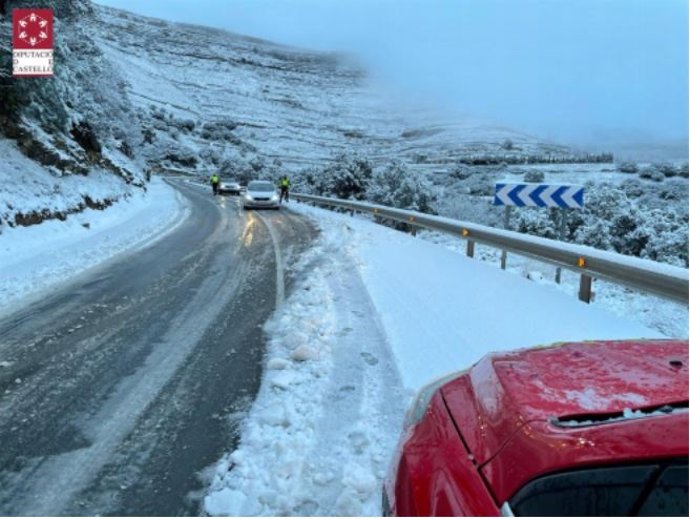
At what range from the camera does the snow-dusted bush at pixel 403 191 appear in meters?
26.3

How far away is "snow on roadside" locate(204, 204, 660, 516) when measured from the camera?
333 cm

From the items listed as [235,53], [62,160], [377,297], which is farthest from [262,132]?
[377,297]

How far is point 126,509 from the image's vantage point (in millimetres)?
3133

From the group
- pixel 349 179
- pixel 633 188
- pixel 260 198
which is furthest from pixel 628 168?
pixel 260 198

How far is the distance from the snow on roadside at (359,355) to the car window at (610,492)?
1611mm

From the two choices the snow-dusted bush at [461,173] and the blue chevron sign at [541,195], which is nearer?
the blue chevron sign at [541,195]

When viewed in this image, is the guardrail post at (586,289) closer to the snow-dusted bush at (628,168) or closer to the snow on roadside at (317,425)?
the snow on roadside at (317,425)

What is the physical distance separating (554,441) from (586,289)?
6.25 metres

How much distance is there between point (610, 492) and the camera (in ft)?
5.23

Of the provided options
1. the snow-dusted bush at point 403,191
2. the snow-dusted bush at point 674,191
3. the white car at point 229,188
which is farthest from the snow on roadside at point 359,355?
the white car at point 229,188

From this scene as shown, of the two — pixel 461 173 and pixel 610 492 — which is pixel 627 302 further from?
pixel 461 173

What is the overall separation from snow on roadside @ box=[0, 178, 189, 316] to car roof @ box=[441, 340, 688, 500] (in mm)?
6571

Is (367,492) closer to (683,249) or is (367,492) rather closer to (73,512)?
(73,512)

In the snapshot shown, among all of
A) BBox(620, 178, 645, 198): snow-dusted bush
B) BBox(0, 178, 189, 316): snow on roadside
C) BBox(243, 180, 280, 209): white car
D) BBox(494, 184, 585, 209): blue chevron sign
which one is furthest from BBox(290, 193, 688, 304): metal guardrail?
BBox(620, 178, 645, 198): snow-dusted bush
